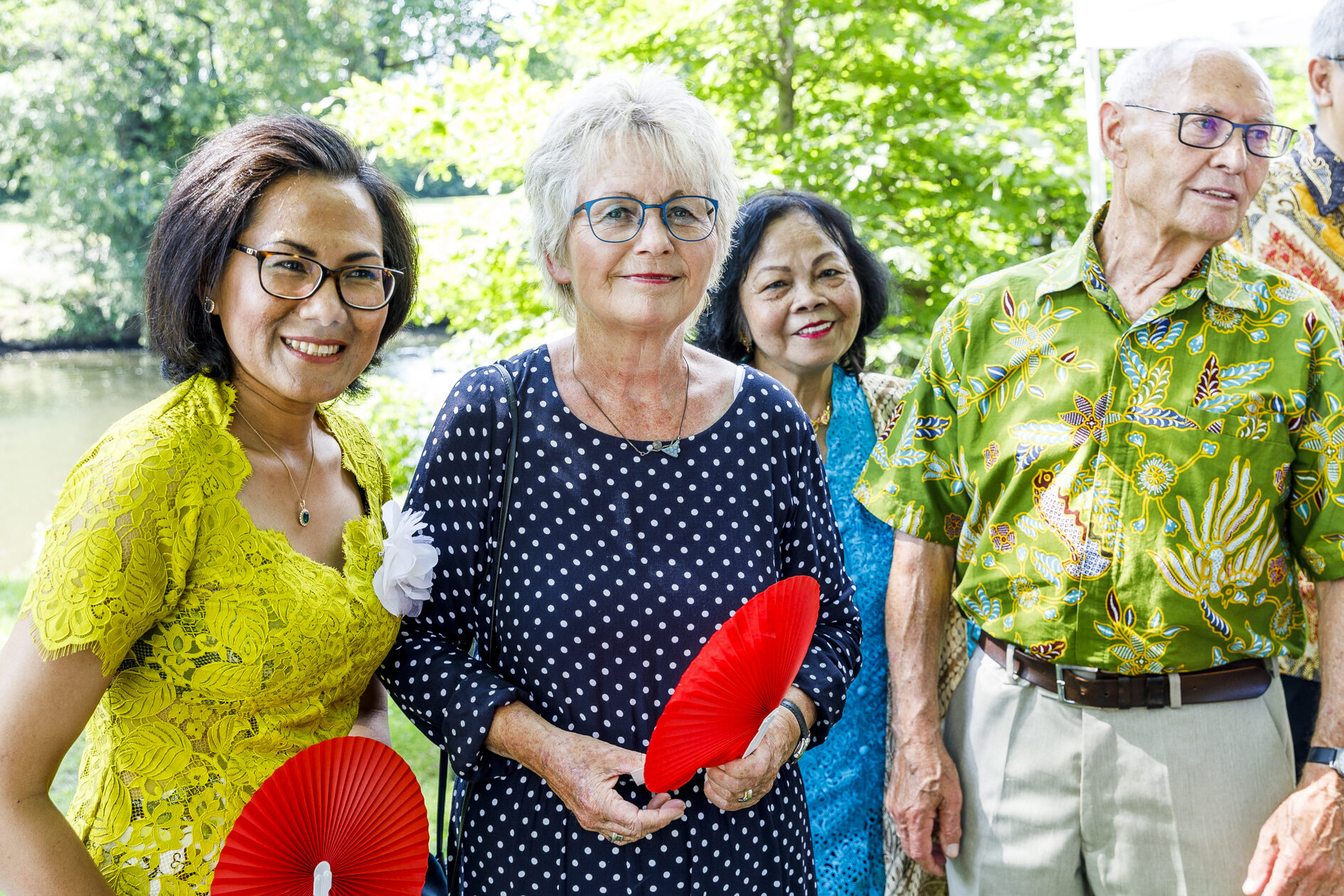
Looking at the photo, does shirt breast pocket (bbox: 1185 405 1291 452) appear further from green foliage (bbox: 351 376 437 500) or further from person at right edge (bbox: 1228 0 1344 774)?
green foliage (bbox: 351 376 437 500)

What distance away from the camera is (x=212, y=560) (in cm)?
154

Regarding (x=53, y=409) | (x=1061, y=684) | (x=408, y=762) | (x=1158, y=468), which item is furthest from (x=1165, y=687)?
(x=53, y=409)

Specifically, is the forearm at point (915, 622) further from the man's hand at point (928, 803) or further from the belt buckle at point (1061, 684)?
the belt buckle at point (1061, 684)

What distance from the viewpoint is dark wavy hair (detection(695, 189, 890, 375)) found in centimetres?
272

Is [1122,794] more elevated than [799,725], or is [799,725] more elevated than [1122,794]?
[799,725]

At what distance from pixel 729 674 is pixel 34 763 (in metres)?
0.96

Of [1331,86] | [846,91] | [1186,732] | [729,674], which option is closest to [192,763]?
[729,674]

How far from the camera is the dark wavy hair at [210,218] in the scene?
65.6 inches

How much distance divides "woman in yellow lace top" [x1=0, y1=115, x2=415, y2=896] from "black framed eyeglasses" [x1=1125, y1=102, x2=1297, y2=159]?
1.53 m

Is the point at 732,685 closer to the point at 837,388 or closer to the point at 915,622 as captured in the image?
the point at 915,622

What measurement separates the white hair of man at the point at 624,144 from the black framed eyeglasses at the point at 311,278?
0.32 metres

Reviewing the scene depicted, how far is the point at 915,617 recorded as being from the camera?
7.35ft

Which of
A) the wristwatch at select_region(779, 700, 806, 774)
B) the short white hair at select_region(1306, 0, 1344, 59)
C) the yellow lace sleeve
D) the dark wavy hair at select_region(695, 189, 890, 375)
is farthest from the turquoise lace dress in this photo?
the short white hair at select_region(1306, 0, 1344, 59)

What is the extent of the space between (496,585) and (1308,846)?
1.54 meters
